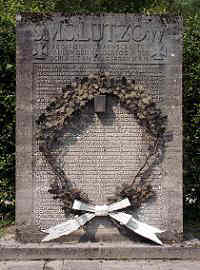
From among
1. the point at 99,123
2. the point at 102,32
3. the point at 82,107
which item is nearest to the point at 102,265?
the point at 99,123

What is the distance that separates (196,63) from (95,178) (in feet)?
8.90

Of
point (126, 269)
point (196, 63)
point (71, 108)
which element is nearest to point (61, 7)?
point (196, 63)

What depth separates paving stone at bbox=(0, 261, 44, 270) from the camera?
5.03m

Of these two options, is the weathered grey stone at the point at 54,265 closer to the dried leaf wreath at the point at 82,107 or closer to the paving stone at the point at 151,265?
the paving stone at the point at 151,265

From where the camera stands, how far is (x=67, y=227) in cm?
553

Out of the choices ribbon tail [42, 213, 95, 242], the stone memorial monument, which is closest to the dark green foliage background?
the stone memorial monument

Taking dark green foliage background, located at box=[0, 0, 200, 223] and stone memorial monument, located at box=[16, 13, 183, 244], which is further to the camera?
dark green foliage background, located at box=[0, 0, 200, 223]

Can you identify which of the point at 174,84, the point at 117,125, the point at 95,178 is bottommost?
the point at 95,178

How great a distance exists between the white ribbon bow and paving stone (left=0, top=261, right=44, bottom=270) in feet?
1.31

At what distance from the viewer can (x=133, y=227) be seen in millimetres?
5520

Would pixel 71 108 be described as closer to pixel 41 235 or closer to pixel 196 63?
pixel 41 235

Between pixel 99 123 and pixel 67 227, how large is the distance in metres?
1.39

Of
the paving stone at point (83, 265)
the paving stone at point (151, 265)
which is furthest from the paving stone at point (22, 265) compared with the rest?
the paving stone at point (151, 265)

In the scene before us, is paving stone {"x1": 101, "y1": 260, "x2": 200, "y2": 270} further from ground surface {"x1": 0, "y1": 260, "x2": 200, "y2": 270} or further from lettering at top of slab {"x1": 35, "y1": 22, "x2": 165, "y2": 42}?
lettering at top of slab {"x1": 35, "y1": 22, "x2": 165, "y2": 42}
